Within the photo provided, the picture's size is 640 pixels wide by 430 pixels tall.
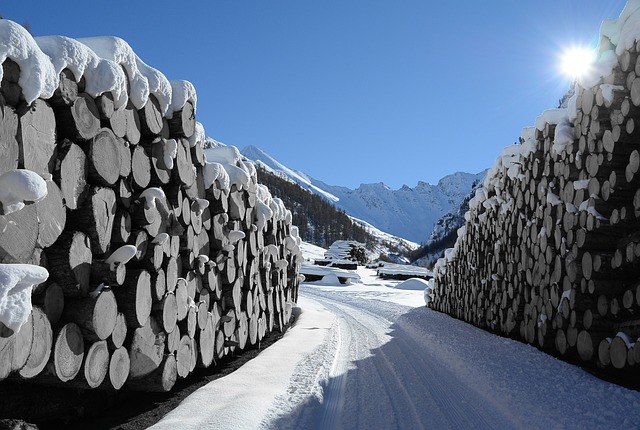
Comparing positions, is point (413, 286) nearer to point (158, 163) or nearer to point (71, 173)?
point (158, 163)

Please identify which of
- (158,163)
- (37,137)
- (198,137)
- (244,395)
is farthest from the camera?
(198,137)

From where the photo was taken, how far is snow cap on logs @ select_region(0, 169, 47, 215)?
2186mm

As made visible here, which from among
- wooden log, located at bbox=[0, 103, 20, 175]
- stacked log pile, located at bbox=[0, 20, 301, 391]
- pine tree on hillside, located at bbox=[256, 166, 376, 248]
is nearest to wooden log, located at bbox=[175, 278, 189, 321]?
stacked log pile, located at bbox=[0, 20, 301, 391]

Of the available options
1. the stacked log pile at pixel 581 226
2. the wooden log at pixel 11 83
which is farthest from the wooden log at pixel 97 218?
the stacked log pile at pixel 581 226

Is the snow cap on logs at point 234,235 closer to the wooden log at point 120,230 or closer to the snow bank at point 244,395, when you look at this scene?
the snow bank at point 244,395

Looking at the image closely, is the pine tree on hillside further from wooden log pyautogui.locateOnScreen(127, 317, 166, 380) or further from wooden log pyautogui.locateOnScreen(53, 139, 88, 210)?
wooden log pyautogui.locateOnScreen(53, 139, 88, 210)

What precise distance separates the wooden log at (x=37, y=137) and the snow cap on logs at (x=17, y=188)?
29cm

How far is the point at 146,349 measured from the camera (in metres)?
3.72

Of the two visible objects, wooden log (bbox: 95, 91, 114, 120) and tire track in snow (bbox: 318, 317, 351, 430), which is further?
tire track in snow (bbox: 318, 317, 351, 430)

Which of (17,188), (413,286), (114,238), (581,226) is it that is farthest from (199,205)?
(413,286)

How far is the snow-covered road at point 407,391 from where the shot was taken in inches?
145

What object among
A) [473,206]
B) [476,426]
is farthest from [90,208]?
[473,206]

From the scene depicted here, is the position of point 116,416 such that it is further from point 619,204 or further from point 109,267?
point 619,204

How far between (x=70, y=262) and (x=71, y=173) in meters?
0.53
